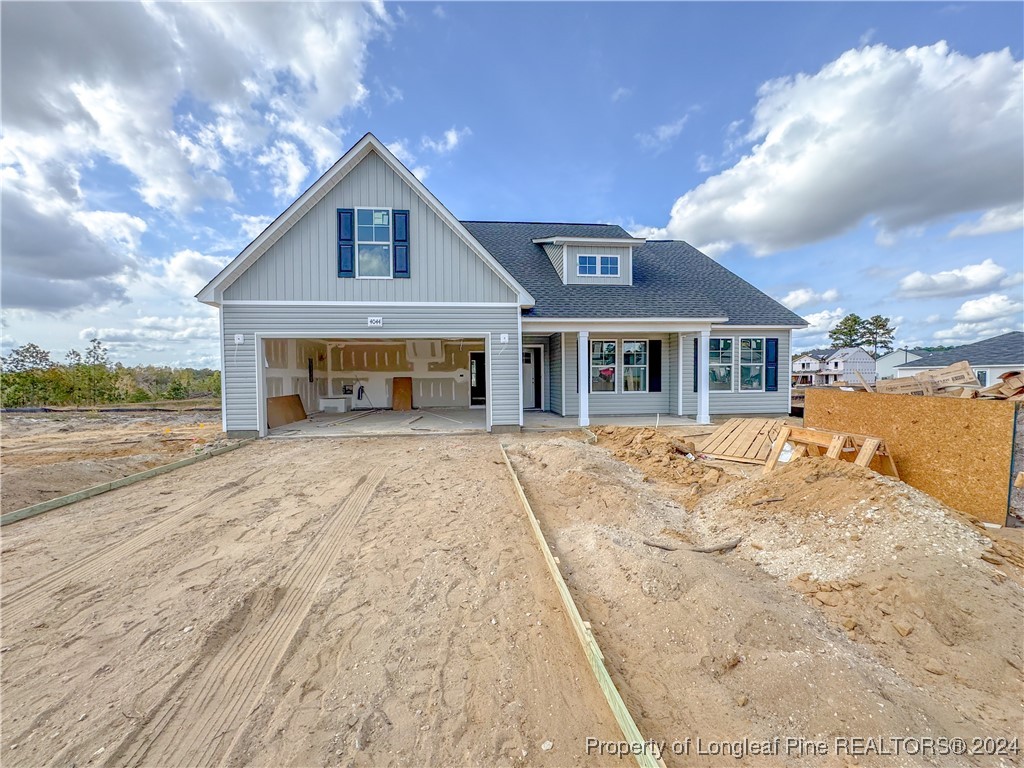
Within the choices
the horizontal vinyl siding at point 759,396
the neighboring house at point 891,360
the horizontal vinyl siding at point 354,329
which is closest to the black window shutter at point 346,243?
the horizontal vinyl siding at point 354,329

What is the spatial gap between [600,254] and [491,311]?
5007 millimetres

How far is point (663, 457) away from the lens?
7.30 meters

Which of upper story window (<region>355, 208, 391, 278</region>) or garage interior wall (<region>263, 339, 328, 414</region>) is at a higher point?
upper story window (<region>355, 208, 391, 278</region>)

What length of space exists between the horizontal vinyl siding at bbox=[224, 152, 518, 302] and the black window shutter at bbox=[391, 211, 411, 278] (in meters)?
0.14

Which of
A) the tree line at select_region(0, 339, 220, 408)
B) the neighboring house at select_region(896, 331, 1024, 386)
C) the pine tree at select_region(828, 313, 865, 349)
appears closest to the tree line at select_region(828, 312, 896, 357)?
the pine tree at select_region(828, 313, 865, 349)

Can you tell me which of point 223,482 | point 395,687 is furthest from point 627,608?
point 223,482

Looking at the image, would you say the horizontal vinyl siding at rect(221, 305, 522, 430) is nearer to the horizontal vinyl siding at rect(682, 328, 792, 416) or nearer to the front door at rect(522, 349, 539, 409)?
the front door at rect(522, 349, 539, 409)


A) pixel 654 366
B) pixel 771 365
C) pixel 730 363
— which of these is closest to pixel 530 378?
pixel 654 366

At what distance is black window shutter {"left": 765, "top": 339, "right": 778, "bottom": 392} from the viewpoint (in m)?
13.0

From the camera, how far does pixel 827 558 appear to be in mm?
3621

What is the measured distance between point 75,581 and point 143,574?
1.69ft

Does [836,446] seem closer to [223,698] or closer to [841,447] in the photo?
[841,447]

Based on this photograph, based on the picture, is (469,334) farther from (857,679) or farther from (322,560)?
(857,679)

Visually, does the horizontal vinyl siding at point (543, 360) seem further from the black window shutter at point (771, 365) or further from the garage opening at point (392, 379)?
the black window shutter at point (771, 365)
